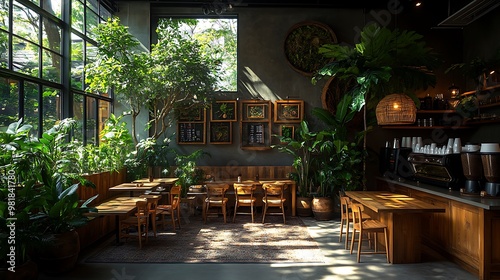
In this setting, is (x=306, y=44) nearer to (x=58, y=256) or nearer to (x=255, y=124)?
(x=255, y=124)

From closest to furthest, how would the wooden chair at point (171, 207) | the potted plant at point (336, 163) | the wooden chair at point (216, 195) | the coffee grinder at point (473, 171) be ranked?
1. the coffee grinder at point (473, 171)
2. the wooden chair at point (171, 207)
3. the wooden chair at point (216, 195)
4. the potted plant at point (336, 163)

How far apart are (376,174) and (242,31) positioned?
4550mm

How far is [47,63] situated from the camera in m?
5.55

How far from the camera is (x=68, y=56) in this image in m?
6.04

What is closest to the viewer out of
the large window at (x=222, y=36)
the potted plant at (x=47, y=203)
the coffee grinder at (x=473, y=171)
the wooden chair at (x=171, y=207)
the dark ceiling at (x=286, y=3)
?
the potted plant at (x=47, y=203)

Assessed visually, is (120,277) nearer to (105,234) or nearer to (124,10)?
(105,234)

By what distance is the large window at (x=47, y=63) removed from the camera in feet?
15.2

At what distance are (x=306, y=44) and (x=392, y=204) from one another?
4753mm

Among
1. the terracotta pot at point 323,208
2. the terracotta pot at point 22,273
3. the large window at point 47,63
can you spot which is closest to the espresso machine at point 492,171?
the terracotta pot at point 323,208

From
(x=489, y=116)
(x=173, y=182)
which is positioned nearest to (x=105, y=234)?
(x=173, y=182)

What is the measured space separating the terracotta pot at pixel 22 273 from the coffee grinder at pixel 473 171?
526cm

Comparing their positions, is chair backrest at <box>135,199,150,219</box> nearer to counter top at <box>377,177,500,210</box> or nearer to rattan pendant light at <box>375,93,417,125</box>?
rattan pendant light at <box>375,93,417,125</box>

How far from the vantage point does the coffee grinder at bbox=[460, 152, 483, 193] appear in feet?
14.9

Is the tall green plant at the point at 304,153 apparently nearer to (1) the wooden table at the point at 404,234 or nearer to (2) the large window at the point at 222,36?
(2) the large window at the point at 222,36
